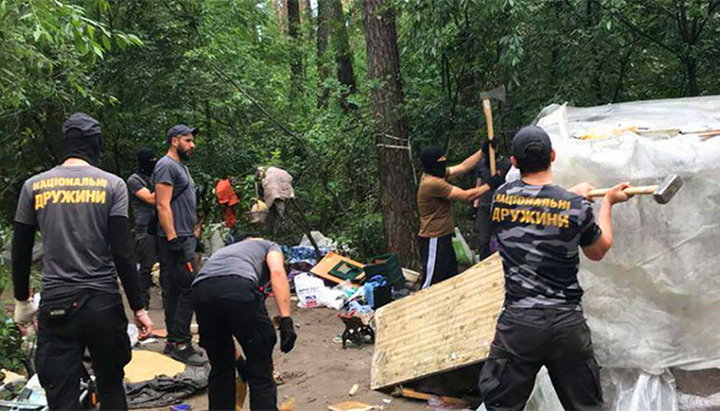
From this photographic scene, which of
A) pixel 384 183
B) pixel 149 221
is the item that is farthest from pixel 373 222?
pixel 149 221

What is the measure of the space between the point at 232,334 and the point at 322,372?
196 cm

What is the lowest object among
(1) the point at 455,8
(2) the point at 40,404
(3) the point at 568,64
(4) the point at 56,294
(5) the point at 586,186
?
(2) the point at 40,404

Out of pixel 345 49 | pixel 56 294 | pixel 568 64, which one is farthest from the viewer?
pixel 345 49

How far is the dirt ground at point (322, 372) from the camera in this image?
5.04 metres

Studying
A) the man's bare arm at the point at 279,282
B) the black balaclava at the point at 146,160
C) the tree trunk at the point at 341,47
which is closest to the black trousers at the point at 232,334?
the man's bare arm at the point at 279,282

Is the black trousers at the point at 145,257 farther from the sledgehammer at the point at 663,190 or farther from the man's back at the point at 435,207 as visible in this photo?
the sledgehammer at the point at 663,190

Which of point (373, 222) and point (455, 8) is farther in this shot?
point (373, 222)

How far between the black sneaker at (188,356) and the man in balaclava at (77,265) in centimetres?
200

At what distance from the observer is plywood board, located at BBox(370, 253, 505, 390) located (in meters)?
4.65

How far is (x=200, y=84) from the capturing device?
11.5 m

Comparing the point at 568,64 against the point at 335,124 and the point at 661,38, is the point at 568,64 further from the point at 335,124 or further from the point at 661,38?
the point at 335,124

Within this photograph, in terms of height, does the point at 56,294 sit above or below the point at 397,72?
below

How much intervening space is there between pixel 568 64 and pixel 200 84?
22.5 ft

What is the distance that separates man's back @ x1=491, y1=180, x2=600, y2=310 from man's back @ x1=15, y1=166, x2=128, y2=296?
7.29 ft
